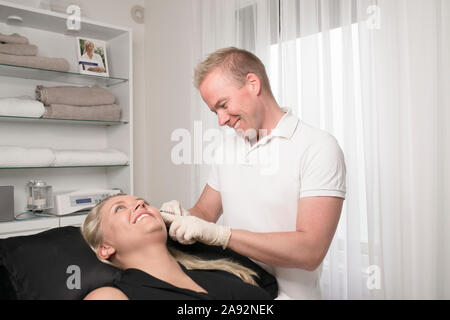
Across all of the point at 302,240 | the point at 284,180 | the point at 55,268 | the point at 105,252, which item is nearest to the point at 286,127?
the point at 284,180

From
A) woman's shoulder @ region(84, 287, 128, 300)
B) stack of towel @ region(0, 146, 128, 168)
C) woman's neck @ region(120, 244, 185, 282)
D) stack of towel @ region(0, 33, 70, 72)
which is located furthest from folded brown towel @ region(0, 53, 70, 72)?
woman's shoulder @ region(84, 287, 128, 300)

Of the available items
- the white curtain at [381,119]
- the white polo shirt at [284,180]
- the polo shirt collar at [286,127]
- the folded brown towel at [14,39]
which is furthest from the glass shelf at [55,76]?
the polo shirt collar at [286,127]

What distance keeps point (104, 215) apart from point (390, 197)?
1.22m

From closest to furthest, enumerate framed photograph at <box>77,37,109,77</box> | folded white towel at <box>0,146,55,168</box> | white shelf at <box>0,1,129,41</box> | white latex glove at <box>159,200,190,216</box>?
1. white latex glove at <box>159,200,190,216</box>
2. folded white towel at <box>0,146,55,168</box>
3. white shelf at <box>0,1,129,41</box>
4. framed photograph at <box>77,37,109,77</box>

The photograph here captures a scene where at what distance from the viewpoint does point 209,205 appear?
1.67 m

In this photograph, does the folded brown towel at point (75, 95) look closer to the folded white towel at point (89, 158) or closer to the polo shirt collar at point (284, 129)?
the folded white towel at point (89, 158)

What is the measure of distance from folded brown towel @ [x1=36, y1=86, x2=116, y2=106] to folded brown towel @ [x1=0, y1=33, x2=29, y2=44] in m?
0.29

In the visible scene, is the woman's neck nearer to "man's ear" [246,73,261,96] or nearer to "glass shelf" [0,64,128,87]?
"man's ear" [246,73,261,96]

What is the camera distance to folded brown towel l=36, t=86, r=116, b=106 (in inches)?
96.8

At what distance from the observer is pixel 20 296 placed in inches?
46.6

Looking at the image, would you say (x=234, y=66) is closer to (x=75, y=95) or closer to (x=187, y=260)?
(x=187, y=260)

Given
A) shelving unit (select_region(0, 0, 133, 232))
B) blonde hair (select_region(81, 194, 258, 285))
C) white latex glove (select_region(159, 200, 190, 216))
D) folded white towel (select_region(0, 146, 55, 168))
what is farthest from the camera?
shelving unit (select_region(0, 0, 133, 232))

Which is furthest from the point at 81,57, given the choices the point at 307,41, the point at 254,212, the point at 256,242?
the point at 256,242

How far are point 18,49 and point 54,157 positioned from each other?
687mm
